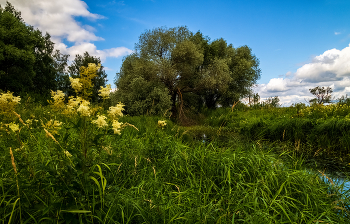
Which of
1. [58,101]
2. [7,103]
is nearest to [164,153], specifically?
[58,101]

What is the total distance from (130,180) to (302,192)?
2.35 m

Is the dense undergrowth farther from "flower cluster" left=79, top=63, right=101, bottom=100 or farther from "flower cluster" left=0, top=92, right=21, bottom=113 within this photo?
"flower cluster" left=0, top=92, right=21, bottom=113

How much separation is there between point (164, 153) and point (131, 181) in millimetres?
1082

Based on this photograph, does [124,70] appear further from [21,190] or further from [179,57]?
[21,190]

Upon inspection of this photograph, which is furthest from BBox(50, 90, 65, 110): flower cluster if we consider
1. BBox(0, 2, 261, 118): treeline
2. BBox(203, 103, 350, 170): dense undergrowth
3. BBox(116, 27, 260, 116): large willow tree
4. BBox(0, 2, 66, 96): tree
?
BBox(0, 2, 66, 96): tree

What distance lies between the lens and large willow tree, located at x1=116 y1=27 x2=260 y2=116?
487 inches

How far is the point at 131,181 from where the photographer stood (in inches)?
106

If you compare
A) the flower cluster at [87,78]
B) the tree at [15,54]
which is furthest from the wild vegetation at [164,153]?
the tree at [15,54]

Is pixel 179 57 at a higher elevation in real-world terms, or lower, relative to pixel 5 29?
lower

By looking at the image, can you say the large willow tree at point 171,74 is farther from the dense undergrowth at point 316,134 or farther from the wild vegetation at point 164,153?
the dense undergrowth at point 316,134

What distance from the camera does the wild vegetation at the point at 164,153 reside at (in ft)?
5.74

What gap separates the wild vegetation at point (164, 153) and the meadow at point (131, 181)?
2cm

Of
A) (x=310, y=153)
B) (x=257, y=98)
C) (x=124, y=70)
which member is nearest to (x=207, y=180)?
(x=310, y=153)

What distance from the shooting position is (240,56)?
58.4ft
